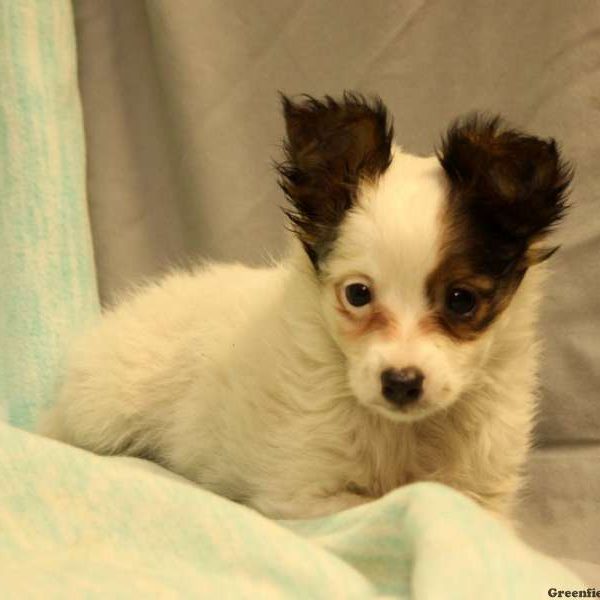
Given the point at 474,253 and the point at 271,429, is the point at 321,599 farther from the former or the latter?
the point at 474,253

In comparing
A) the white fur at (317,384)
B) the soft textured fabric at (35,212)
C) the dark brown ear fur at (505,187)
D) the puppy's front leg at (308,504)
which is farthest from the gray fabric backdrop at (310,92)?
the dark brown ear fur at (505,187)

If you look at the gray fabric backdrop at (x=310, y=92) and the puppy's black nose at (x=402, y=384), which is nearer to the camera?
the puppy's black nose at (x=402, y=384)

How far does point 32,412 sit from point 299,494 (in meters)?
1.08

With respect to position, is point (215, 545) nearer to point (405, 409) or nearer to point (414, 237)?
point (405, 409)

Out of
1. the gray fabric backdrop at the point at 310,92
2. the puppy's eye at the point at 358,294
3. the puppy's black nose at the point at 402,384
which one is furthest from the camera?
the gray fabric backdrop at the point at 310,92

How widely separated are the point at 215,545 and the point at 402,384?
0.47m

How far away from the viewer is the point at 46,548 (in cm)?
186

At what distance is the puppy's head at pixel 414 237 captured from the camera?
1.88 m

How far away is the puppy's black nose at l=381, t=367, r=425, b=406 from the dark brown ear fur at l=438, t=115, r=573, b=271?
0.30 m

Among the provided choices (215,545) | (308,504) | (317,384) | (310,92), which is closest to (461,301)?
(317,384)

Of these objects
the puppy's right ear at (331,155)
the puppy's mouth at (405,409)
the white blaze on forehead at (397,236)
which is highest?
the puppy's right ear at (331,155)

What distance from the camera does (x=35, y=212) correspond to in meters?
2.95

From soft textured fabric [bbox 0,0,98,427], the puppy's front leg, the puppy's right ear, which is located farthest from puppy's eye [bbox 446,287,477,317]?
soft textured fabric [bbox 0,0,98,427]

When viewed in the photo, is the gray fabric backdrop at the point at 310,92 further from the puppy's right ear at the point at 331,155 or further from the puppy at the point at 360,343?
the puppy's right ear at the point at 331,155
